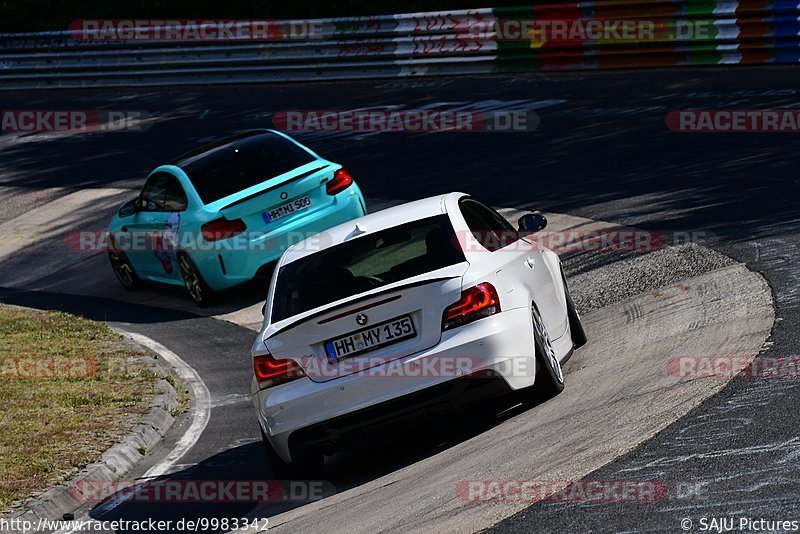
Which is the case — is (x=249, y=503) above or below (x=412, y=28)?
below

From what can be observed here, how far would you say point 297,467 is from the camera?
8227 mm

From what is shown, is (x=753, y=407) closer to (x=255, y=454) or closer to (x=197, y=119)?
(x=255, y=454)

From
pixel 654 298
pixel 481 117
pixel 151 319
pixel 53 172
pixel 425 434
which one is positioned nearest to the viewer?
pixel 425 434

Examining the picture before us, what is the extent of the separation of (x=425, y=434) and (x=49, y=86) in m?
24.4

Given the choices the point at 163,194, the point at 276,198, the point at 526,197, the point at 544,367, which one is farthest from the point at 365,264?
the point at 526,197

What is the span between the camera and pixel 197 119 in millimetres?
25188

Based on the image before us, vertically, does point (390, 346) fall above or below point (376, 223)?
below

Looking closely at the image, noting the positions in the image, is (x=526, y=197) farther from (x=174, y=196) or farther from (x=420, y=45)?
(x=420, y=45)

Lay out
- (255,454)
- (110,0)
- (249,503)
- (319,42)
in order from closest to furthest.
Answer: (249,503), (255,454), (319,42), (110,0)

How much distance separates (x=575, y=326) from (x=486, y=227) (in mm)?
1365

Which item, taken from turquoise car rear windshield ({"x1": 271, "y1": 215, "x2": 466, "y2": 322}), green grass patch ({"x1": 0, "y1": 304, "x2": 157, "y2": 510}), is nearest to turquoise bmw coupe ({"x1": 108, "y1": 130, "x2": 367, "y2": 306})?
green grass patch ({"x1": 0, "y1": 304, "x2": 157, "y2": 510})

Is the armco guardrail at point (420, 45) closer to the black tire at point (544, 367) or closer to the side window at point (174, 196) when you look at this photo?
the side window at point (174, 196)

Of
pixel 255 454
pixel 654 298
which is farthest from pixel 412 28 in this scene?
pixel 255 454

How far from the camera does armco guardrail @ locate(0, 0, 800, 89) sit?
67.8ft
